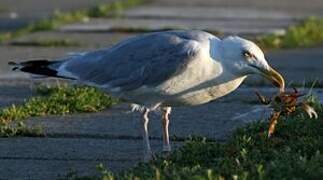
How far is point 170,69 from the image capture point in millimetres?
6262

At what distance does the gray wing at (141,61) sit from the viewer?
247 inches

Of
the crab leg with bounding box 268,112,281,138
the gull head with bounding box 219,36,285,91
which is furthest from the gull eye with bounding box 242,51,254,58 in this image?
the crab leg with bounding box 268,112,281,138

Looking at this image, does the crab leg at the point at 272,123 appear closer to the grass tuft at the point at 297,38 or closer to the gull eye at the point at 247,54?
the gull eye at the point at 247,54

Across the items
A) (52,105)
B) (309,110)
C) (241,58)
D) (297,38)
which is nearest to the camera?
(241,58)

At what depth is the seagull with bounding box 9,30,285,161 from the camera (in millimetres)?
6227

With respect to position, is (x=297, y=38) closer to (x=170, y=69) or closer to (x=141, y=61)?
(x=141, y=61)

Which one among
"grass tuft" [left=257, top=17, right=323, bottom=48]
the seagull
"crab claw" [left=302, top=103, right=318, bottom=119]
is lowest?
"crab claw" [left=302, top=103, right=318, bottom=119]

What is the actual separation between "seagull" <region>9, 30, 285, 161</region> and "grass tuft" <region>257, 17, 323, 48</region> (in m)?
5.73

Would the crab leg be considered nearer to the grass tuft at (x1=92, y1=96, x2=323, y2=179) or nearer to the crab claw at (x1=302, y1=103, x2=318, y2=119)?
the grass tuft at (x1=92, y1=96, x2=323, y2=179)

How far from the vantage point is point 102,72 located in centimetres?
660

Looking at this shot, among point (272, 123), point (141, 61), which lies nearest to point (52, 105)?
point (141, 61)

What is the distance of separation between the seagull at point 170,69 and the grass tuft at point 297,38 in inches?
226

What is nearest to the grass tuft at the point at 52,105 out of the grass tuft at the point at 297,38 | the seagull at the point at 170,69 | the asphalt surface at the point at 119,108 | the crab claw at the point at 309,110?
the asphalt surface at the point at 119,108

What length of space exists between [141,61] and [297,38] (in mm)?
6370
